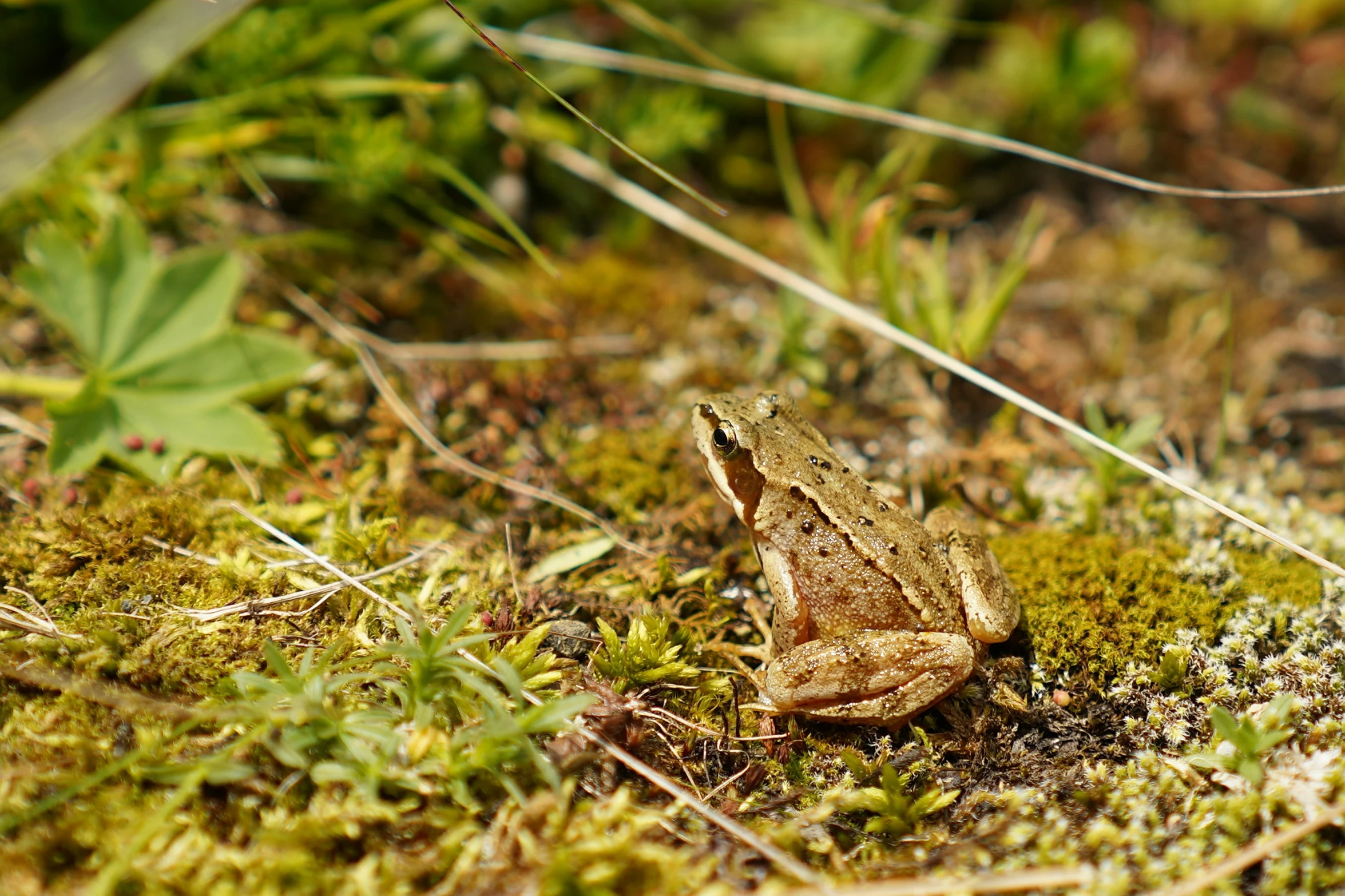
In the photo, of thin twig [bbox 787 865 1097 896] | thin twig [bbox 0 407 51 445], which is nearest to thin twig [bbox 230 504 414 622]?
thin twig [bbox 0 407 51 445]

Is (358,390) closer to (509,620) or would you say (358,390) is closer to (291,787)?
(509,620)

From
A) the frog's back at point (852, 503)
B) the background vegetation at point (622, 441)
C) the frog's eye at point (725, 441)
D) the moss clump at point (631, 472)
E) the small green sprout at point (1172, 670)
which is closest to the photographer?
the background vegetation at point (622, 441)

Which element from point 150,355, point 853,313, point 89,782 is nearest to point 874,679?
point 853,313

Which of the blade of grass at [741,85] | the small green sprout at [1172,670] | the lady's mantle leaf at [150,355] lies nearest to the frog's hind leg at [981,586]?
the small green sprout at [1172,670]

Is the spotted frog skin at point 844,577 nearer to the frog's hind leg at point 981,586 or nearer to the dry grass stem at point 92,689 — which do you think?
the frog's hind leg at point 981,586

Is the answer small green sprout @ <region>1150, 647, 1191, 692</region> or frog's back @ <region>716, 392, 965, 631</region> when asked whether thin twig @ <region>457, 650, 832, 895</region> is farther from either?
small green sprout @ <region>1150, 647, 1191, 692</region>
